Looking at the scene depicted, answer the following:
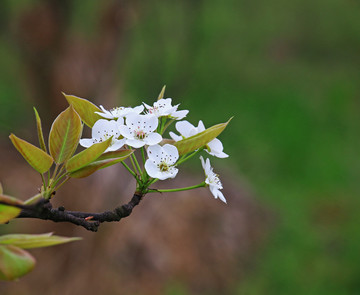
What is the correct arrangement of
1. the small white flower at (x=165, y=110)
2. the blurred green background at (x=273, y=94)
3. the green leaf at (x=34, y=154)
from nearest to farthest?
the green leaf at (x=34, y=154), the small white flower at (x=165, y=110), the blurred green background at (x=273, y=94)

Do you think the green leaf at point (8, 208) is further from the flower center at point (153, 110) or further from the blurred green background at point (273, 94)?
the blurred green background at point (273, 94)

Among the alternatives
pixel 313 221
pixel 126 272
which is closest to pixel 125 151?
pixel 126 272

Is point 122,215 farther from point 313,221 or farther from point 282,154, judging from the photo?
Answer: point 282,154

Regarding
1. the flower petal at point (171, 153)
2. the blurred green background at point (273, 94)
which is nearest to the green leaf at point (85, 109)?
the flower petal at point (171, 153)

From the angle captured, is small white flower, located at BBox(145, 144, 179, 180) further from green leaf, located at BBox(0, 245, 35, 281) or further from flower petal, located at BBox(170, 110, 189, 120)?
green leaf, located at BBox(0, 245, 35, 281)

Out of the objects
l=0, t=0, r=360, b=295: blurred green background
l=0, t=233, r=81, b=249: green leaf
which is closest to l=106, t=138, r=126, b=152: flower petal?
l=0, t=233, r=81, b=249: green leaf
